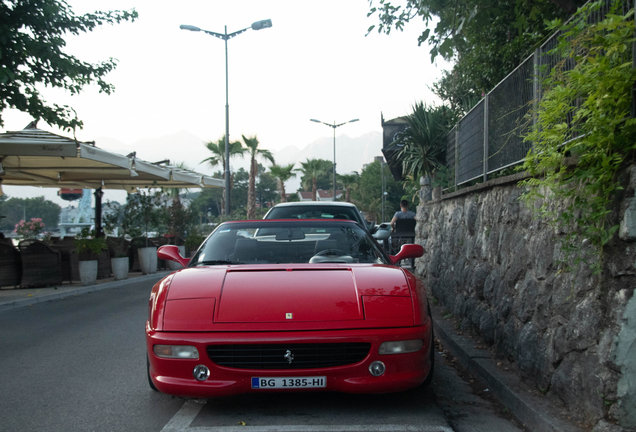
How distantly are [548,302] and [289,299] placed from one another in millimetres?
1891

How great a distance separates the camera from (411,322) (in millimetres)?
3730

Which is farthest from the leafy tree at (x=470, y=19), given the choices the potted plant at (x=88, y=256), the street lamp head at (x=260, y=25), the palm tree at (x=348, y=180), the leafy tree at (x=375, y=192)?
the palm tree at (x=348, y=180)

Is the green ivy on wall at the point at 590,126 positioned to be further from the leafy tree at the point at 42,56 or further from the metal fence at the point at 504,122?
the leafy tree at the point at 42,56

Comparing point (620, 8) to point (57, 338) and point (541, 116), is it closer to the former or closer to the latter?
point (541, 116)

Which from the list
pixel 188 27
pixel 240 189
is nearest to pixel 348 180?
pixel 240 189

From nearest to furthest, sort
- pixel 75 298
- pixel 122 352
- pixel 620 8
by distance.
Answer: pixel 620 8 → pixel 122 352 → pixel 75 298

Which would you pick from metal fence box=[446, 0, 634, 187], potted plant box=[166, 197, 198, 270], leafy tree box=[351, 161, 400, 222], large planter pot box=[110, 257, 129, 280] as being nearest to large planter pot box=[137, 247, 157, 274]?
large planter pot box=[110, 257, 129, 280]

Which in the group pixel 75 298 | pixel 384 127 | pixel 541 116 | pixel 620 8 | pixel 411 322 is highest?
pixel 384 127

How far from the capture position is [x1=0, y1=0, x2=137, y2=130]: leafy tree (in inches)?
364

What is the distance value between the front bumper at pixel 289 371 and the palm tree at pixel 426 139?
29.8 feet

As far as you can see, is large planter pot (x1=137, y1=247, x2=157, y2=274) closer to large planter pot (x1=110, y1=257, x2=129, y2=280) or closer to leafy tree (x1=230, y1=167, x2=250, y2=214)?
large planter pot (x1=110, y1=257, x2=129, y2=280)

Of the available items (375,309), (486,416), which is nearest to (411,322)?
(375,309)

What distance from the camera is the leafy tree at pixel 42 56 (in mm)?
9242

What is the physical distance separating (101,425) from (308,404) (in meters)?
1.40
